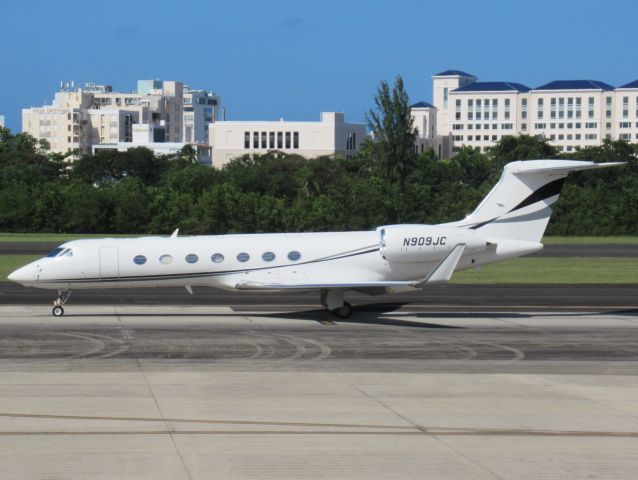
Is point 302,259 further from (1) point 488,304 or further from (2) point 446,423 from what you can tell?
(2) point 446,423

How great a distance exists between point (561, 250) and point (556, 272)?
62.2ft

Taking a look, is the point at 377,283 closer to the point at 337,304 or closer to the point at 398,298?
the point at 337,304

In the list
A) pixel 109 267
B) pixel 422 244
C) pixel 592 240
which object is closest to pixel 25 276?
pixel 109 267

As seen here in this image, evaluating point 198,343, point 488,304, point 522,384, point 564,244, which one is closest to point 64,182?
point 564,244

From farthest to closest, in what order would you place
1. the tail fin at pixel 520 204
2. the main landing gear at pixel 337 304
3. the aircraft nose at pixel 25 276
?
the tail fin at pixel 520 204 → the main landing gear at pixel 337 304 → the aircraft nose at pixel 25 276

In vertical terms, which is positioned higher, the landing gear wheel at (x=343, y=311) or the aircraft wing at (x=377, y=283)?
the aircraft wing at (x=377, y=283)

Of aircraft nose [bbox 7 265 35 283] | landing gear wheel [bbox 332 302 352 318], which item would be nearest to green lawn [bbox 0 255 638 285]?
landing gear wheel [bbox 332 302 352 318]

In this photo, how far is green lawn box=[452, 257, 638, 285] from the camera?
154ft

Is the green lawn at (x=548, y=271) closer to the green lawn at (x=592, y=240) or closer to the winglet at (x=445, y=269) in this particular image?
the winglet at (x=445, y=269)

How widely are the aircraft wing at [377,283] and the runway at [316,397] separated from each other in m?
1.02

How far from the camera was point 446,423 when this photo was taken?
17375 mm

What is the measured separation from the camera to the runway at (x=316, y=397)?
14.8 meters

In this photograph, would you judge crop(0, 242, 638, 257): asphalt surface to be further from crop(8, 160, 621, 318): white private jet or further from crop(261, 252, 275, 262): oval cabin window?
crop(261, 252, 275, 262): oval cabin window

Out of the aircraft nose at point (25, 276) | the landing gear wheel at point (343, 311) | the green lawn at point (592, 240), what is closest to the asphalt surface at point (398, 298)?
the landing gear wheel at point (343, 311)
